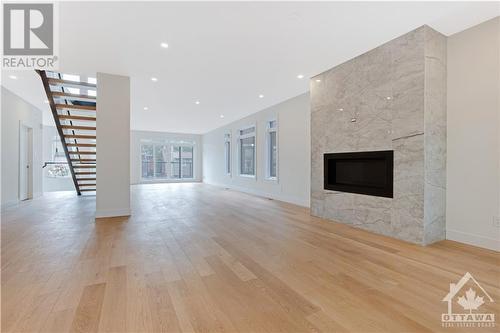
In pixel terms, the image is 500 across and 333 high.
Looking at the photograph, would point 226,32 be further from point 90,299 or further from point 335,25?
point 90,299

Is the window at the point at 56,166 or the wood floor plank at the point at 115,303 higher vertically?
the window at the point at 56,166

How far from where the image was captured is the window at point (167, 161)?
11938 millimetres

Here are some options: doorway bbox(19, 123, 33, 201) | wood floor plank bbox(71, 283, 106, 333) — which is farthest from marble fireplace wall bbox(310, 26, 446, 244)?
doorway bbox(19, 123, 33, 201)

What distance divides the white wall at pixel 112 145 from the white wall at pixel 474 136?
5.38 meters

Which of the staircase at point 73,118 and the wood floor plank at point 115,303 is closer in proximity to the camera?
the wood floor plank at point 115,303

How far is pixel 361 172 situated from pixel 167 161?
10938 mm

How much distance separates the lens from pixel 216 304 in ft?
5.22

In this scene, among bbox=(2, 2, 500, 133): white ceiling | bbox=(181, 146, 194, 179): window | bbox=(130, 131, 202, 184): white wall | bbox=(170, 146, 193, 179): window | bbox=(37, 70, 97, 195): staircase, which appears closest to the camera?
bbox=(2, 2, 500, 133): white ceiling

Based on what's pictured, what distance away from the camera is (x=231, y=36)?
9.71ft

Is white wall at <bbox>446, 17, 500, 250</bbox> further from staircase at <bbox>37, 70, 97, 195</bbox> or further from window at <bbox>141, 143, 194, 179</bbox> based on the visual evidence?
window at <bbox>141, 143, 194, 179</bbox>

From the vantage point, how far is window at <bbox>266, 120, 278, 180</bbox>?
696 cm

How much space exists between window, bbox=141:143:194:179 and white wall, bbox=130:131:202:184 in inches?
10.2

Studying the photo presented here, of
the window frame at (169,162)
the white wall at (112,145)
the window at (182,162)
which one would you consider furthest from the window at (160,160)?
the white wall at (112,145)

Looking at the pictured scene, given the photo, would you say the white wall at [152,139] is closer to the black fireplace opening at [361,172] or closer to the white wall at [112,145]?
the white wall at [112,145]
